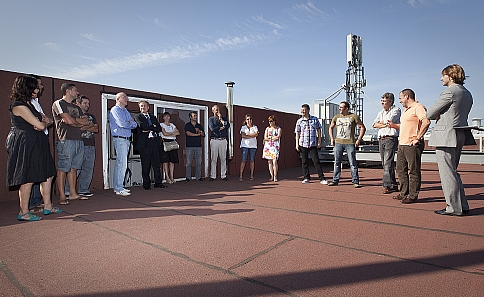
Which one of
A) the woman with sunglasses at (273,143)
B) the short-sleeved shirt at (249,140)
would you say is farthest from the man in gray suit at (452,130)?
the short-sleeved shirt at (249,140)

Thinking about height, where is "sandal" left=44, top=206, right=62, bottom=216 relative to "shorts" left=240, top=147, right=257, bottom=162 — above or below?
below

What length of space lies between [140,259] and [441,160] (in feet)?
11.9

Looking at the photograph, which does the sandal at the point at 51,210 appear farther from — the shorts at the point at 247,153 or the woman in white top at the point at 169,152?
the shorts at the point at 247,153

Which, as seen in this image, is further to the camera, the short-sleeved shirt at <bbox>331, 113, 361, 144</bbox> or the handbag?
the handbag

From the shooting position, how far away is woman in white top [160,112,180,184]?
7098 millimetres

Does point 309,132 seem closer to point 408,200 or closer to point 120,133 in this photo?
point 408,200

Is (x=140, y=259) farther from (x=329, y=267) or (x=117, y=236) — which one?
(x=329, y=267)

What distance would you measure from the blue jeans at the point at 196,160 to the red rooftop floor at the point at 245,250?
9.66ft

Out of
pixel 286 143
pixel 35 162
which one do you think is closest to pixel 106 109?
pixel 35 162

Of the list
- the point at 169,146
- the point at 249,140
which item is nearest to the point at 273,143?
the point at 249,140

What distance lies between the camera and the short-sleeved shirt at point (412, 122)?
178 inches

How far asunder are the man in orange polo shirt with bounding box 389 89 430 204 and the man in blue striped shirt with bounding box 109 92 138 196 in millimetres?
4549

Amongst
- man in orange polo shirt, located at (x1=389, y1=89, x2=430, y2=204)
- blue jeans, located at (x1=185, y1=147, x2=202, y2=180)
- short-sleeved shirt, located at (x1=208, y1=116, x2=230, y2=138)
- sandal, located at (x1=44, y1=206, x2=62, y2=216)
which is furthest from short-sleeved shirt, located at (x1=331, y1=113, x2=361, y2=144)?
sandal, located at (x1=44, y1=206, x2=62, y2=216)

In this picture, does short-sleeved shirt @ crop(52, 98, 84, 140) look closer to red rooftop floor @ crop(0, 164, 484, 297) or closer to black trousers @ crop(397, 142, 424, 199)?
red rooftop floor @ crop(0, 164, 484, 297)
